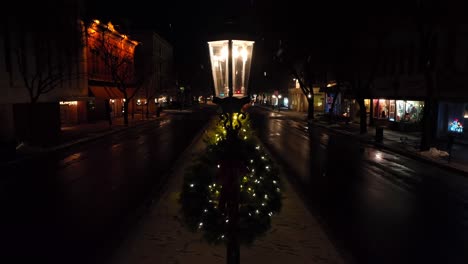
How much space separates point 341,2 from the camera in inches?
1251

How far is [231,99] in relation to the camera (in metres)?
6.05

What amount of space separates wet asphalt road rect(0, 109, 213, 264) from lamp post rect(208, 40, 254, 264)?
309cm

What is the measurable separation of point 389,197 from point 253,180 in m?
7.06

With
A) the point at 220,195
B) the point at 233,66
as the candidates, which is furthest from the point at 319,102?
the point at 220,195

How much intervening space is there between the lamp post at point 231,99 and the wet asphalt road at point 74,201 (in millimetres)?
3094

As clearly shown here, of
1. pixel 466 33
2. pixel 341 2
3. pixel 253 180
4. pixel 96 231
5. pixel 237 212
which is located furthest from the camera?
pixel 341 2

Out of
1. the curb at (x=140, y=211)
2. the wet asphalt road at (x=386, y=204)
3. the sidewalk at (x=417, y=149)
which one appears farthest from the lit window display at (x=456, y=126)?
the curb at (x=140, y=211)

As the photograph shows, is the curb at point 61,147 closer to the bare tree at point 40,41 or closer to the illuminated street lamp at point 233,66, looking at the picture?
the bare tree at point 40,41

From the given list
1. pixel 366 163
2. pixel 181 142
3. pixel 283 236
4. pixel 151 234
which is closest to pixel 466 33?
pixel 366 163

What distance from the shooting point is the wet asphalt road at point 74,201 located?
787cm

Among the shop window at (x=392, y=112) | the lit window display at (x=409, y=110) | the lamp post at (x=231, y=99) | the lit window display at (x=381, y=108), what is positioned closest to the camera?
the lamp post at (x=231, y=99)

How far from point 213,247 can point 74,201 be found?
A: 5753 millimetres

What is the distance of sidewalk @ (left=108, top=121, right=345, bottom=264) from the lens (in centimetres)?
704

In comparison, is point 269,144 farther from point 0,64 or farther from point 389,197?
point 0,64
